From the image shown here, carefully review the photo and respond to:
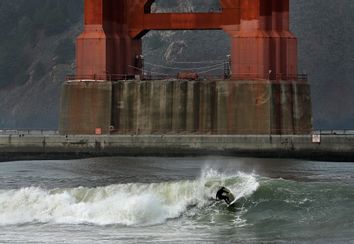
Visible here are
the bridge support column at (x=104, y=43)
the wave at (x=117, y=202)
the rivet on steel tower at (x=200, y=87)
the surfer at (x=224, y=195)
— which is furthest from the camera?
the bridge support column at (x=104, y=43)

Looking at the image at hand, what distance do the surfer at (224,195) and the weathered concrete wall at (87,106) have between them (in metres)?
36.6

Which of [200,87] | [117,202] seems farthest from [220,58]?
[117,202]

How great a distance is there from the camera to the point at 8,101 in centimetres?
18875

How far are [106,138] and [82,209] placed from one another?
36217 mm

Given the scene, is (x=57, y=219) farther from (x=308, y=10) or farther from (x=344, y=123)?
(x=308, y=10)

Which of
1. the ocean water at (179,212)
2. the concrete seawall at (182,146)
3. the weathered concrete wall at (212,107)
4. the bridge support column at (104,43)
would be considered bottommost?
the ocean water at (179,212)

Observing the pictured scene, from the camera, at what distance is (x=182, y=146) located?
8325 cm

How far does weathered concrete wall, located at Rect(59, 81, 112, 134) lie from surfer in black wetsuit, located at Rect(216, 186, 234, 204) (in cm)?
3660

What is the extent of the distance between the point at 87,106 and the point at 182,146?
5.79 meters

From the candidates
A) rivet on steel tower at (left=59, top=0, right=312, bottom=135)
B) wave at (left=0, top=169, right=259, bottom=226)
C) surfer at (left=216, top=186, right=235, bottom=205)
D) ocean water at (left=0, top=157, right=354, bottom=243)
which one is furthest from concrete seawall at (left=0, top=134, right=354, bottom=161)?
surfer at (left=216, top=186, right=235, bottom=205)

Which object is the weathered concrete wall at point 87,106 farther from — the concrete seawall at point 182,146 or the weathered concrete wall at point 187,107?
the concrete seawall at point 182,146

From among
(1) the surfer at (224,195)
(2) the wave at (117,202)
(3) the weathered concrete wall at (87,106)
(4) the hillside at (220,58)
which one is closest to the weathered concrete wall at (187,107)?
(3) the weathered concrete wall at (87,106)

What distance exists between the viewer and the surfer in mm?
47531

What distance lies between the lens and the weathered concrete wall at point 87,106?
3295 inches
